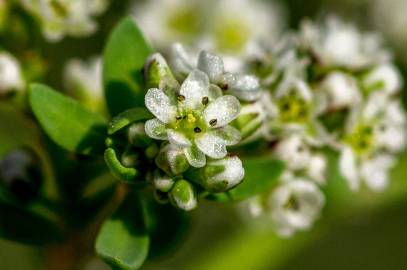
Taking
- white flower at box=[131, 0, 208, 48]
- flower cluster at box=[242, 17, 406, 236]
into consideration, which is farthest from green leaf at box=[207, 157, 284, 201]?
white flower at box=[131, 0, 208, 48]

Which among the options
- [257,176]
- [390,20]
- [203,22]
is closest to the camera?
[257,176]

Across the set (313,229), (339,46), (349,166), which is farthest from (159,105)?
(313,229)

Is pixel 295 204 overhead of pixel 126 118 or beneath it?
overhead

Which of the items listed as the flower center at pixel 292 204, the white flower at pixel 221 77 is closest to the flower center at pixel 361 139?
the flower center at pixel 292 204

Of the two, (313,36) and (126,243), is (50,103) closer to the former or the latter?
(126,243)

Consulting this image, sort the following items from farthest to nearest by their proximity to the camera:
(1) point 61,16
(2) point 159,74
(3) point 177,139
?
(1) point 61,16 < (2) point 159,74 < (3) point 177,139

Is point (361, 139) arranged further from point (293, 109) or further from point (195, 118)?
point (195, 118)

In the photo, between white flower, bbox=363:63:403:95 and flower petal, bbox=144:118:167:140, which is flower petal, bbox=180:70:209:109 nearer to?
flower petal, bbox=144:118:167:140
